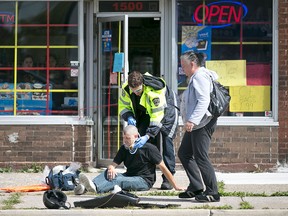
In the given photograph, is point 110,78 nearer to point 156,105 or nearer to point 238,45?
point 238,45

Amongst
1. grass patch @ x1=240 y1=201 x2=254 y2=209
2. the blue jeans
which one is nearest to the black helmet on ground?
the blue jeans

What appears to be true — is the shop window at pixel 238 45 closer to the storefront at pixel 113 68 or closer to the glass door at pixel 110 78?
the storefront at pixel 113 68

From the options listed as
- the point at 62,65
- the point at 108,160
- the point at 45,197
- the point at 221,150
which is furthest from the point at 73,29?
the point at 45,197

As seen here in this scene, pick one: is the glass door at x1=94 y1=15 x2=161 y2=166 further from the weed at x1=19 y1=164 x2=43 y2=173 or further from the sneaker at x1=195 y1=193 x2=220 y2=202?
the sneaker at x1=195 y1=193 x2=220 y2=202

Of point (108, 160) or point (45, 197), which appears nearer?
point (45, 197)

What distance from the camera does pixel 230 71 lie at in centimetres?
1355

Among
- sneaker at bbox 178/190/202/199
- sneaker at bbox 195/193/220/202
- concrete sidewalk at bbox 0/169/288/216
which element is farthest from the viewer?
sneaker at bbox 178/190/202/199

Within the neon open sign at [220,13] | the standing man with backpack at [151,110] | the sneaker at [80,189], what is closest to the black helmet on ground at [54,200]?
the sneaker at [80,189]

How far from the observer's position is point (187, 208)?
9.83 metres

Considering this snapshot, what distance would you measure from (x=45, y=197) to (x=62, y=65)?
4.19 m

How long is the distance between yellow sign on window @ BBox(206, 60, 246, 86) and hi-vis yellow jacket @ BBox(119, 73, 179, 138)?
202 cm

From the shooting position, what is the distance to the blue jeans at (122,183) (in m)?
11.1

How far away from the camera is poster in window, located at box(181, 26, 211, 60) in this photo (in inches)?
533

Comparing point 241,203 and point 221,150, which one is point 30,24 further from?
point 241,203
